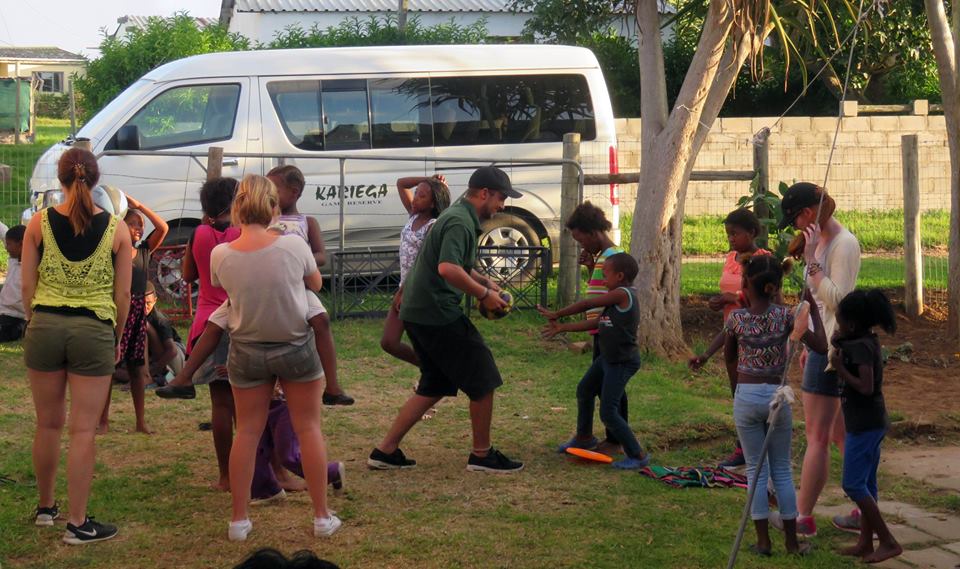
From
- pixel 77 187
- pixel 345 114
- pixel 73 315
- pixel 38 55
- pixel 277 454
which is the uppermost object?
pixel 38 55

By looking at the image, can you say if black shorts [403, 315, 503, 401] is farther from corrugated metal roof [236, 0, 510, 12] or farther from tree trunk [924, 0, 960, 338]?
corrugated metal roof [236, 0, 510, 12]

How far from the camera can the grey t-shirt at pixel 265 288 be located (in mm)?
5129

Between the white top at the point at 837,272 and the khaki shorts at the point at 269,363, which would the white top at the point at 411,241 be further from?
the white top at the point at 837,272

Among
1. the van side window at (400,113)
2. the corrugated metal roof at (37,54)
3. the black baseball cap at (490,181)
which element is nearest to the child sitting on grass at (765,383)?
the black baseball cap at (490,181)

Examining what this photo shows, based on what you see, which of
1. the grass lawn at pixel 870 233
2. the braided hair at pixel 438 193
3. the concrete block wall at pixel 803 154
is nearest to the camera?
the braided hair at pixel 438 193

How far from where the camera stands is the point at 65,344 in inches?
206

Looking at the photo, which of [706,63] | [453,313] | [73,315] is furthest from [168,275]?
[73,315]

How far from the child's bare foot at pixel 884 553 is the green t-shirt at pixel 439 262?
8.14 ft

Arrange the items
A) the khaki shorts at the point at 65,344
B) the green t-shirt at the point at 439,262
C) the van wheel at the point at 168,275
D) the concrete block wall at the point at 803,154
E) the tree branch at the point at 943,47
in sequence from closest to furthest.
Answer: the khaki shorts at the point at 65,344
the green t-shirt at the point at 439,262
the tree branch at the point at 943,47
the van wheel at the point at 168,275
the concrete block wall at the point at 803,154

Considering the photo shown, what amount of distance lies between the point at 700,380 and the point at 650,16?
3208mm

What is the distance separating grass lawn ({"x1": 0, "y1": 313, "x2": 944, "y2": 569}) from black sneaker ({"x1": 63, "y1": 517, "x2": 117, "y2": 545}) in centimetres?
5

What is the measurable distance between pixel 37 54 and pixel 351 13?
25704mm

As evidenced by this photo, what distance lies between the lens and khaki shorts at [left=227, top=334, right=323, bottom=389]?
5.20 metres

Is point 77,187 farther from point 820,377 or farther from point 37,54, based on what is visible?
point 37,54
